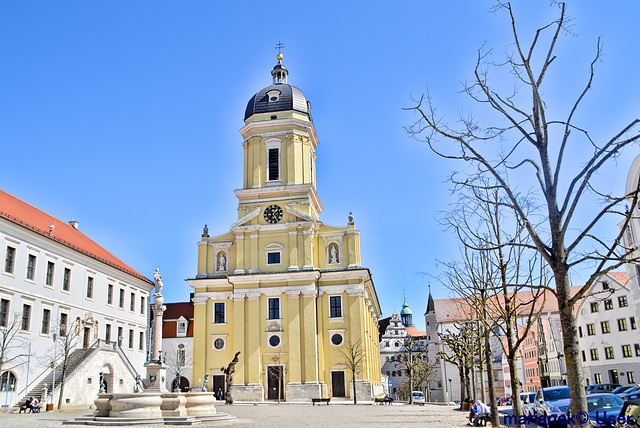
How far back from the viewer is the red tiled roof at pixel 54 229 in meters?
36.6

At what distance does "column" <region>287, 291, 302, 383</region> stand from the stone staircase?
16.2 m

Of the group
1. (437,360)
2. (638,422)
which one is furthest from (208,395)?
(437,360)

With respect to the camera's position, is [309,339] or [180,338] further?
[180,338]

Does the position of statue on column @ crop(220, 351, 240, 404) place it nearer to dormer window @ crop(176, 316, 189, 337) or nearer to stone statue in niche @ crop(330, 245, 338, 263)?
stone statue in niche @ crop(330, 245, 338, 263)

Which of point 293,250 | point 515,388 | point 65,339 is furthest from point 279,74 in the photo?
point 515,388

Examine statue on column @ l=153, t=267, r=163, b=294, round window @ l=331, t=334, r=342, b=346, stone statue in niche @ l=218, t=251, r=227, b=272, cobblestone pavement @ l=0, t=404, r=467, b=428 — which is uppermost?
stone statue in niche @ l=218, t=251, r=227, b=272

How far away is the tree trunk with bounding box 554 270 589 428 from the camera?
803 cm

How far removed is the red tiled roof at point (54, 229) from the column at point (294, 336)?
14920 millimetres

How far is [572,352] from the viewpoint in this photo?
8141mm

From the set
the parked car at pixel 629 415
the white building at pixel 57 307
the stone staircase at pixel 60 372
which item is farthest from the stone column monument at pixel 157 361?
the parked car at pixel 629 415

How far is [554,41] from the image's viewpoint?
8742 millimetres

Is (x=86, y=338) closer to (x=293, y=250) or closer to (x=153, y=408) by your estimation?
(x=293, y=250)

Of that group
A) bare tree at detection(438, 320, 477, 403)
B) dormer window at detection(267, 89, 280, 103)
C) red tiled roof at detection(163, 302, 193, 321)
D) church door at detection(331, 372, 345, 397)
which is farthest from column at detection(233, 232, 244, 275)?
red tiled roof at detection(163, 302, 193, 321)

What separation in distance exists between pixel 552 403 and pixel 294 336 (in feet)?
99.7
